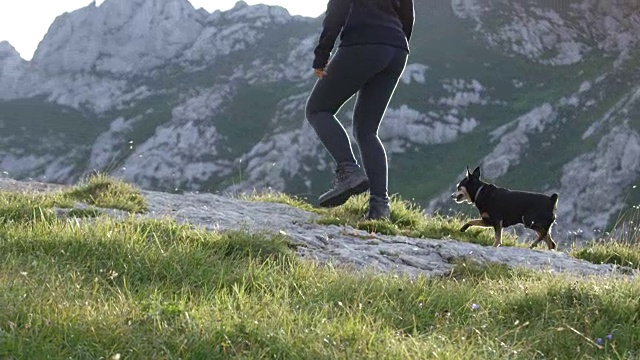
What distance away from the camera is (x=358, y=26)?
7023mm

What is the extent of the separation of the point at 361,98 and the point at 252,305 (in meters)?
4.83

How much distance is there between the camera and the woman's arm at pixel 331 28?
23.3 ft

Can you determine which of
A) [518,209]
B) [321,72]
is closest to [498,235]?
[518,209]

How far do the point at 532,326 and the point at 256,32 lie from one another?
19929 cm

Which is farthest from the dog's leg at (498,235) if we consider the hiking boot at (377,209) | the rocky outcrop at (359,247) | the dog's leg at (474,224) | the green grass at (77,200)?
the green grass at (77,200)

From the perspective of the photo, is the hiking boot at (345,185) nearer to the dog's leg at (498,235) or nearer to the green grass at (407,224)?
the green grass at (407,224)

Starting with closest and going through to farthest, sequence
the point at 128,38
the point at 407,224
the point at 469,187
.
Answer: the point at 407,224
the point at 469,187
the point at 128,38

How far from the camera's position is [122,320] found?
279 cm

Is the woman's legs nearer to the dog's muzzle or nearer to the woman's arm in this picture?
the woman's arm

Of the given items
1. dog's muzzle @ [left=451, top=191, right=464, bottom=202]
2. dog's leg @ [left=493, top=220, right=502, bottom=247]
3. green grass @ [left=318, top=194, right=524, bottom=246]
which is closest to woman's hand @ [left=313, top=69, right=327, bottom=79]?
green grass @ [left=318, top=194, right=524, bottom=246]

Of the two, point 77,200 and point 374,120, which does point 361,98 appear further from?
point 77,200

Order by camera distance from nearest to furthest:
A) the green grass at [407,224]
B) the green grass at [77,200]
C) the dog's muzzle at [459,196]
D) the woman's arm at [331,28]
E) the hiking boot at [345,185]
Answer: the green grass at [77,200] → the hiking boot at [345,185] → the woman's arm at [331,28] → the green grass at [407,224] → the dog's muzzle at [459,196]

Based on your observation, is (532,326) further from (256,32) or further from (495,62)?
(256,32)

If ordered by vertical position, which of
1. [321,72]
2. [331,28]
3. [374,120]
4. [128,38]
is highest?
[128,38]
